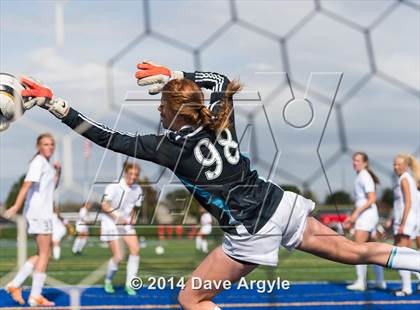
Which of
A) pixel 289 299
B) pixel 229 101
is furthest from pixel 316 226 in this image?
pixel 289 299

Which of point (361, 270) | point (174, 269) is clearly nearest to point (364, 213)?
point (361, 270)

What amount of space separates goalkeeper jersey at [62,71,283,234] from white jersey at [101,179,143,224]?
2.74 m

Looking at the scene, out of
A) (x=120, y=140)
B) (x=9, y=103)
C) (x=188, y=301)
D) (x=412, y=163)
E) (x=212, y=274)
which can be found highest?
(x=412, y=163)

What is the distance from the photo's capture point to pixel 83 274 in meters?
9.38

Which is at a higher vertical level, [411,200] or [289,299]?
[411,200]

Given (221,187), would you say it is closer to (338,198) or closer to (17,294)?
(17,294)

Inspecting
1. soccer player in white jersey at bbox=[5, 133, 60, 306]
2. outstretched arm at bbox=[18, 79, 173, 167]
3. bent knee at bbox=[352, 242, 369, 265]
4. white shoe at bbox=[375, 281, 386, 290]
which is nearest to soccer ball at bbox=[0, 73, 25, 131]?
outstretched arm at bbox=[18, 79, 173, 167]

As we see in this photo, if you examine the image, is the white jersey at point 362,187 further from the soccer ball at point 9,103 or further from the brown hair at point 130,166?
the soccer ball at point 9,103

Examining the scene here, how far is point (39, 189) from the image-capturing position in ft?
21.2

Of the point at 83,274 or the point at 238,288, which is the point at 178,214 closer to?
the point at 238,288

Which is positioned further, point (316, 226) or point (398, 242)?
point (398, 242)

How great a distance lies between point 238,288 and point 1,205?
2.24 meters

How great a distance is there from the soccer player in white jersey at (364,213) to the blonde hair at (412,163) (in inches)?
15.2

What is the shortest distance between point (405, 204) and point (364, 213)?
24.1 inches
